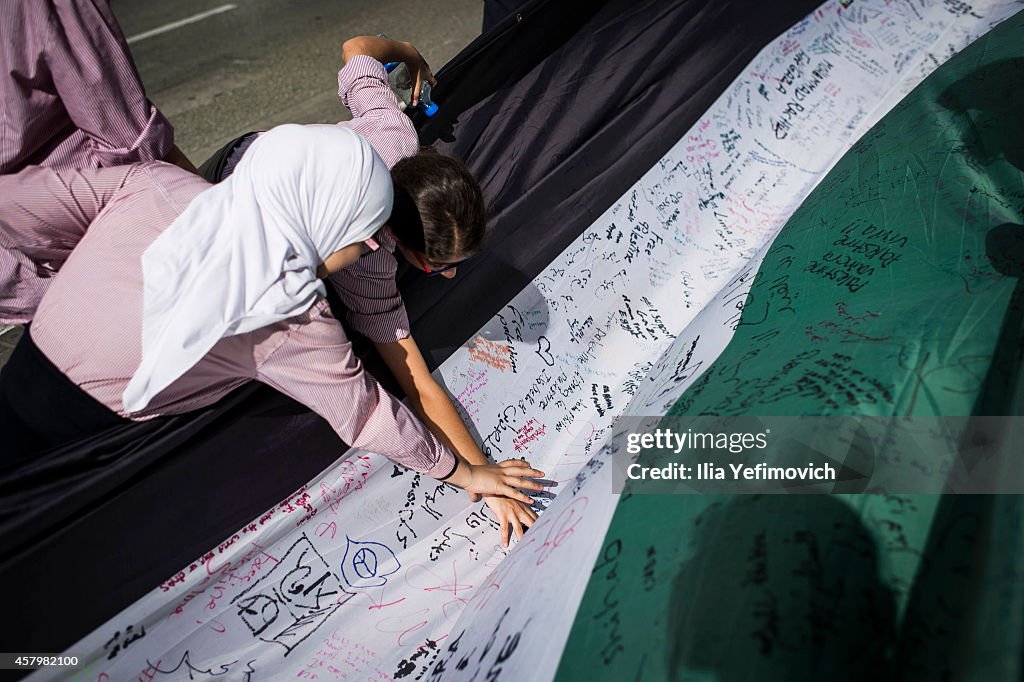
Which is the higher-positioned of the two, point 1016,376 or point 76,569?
point 1016,376

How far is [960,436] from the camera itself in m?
1.15

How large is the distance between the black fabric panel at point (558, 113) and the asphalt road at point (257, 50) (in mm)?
2162

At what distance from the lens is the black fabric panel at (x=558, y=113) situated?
6.37 feet

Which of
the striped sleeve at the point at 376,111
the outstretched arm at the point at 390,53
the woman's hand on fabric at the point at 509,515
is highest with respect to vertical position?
the outstretched arm at the point at 390,53

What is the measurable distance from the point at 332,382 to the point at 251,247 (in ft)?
0.90

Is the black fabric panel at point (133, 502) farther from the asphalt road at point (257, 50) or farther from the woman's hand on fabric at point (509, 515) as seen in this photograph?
the asphalt road at point (257, 50)

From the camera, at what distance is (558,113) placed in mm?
2146

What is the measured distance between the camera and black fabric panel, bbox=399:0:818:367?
6.37 ft

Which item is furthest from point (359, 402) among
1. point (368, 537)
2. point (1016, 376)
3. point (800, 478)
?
point (1016, 376)

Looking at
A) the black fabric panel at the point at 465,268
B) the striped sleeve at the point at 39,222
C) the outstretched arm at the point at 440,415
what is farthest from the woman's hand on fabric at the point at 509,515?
the striped sleeve at the point at 39,222

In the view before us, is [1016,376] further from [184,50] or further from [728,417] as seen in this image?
[184,50]

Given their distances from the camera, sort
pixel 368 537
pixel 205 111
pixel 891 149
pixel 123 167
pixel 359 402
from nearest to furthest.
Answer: pixel 359 402
pixel 123 167
pixel 368 537
pixel 891 149
pixel 205 111

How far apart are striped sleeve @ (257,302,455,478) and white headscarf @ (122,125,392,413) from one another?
2.4 inches

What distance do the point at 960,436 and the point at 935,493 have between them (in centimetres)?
12
